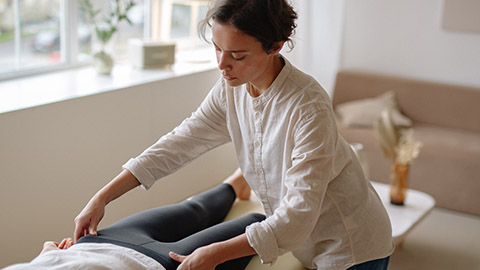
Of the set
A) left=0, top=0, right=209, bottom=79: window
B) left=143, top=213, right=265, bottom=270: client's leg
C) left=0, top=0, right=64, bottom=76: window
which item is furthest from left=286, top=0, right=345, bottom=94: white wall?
left=143, top=213, right=265, bottom=270: client's leg

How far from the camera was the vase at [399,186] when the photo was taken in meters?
3.05

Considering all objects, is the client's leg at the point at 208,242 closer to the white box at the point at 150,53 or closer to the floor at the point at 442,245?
the floor at the point at 442,245

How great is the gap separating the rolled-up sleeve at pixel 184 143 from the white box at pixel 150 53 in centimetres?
166

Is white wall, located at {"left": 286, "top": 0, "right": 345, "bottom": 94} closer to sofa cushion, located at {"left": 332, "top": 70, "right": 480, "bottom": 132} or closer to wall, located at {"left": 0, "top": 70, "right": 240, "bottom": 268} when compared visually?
sofa cushion, located at {"left": 332, "top": 70, "right": 480, "bottom": 132}

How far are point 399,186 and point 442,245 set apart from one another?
1.62 feet

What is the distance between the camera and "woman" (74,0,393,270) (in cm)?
139

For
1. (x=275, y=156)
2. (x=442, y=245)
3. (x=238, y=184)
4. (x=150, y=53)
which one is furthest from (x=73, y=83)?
(x=442, y=245)

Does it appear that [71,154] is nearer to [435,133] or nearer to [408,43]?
[435,133]

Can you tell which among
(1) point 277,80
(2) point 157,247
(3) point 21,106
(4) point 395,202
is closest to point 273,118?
(1) point 277,80

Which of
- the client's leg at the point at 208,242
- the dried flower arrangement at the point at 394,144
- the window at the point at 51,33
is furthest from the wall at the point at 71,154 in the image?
the dried flower arrangement at the point at 394,144

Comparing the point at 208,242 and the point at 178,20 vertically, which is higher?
the point at 178,20

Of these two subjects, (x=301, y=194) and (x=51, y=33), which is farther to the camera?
(x=51, y=33)

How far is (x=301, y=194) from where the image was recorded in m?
1.39

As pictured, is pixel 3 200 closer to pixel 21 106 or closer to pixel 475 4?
pixel 21 106
